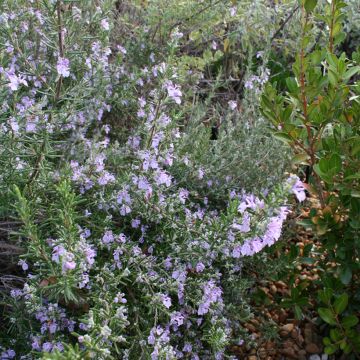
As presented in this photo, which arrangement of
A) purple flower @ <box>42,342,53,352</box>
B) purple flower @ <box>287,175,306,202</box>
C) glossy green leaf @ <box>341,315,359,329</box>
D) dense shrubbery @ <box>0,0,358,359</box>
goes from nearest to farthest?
purple flower @ <box>287,175,306,202</box> → dense shrubbery @ <box>0,0,358,359</box> → purple flower @ <box>42,342,53,352</box> → glossy green leaf @ <box>341,315,359,329</box>

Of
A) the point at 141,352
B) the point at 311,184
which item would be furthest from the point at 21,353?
the point at 311,184

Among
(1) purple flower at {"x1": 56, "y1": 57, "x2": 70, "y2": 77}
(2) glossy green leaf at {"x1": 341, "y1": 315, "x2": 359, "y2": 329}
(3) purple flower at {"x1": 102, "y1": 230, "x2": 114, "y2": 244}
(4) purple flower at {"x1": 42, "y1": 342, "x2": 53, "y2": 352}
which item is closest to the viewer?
(4) purple flower at {"x1": 42, "y1": 342, "x2": 53, "y2": 352}

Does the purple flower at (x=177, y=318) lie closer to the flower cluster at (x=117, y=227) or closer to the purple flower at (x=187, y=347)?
the flower cluster at (x=117, y=227)

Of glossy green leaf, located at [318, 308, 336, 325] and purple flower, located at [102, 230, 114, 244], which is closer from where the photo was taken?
purple flower, located at [102, 230, 114, 244]

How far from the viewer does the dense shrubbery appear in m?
1.68

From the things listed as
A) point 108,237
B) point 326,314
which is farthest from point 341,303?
point 108,237

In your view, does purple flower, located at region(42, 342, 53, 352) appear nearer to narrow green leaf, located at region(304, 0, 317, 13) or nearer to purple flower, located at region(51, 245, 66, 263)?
purple flower, located at region(51, 245, 66, 263)

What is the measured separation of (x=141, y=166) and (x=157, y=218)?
0.70ft

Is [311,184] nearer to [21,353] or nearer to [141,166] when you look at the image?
[141,166]

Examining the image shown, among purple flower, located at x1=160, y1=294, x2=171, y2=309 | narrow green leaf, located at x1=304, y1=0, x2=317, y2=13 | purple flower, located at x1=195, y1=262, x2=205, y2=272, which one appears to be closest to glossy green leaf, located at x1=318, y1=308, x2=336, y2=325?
purple flower, located at x1=195, y1=262, x2=205, y2=272

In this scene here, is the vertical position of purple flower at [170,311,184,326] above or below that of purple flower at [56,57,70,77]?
below

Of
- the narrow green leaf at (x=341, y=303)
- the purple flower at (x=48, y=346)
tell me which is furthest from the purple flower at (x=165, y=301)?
the narrow green leaf at (x=341, y=303)

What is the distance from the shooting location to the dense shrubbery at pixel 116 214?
1.68 meters

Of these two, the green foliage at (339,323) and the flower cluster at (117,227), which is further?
the green foliage at (339,323)
